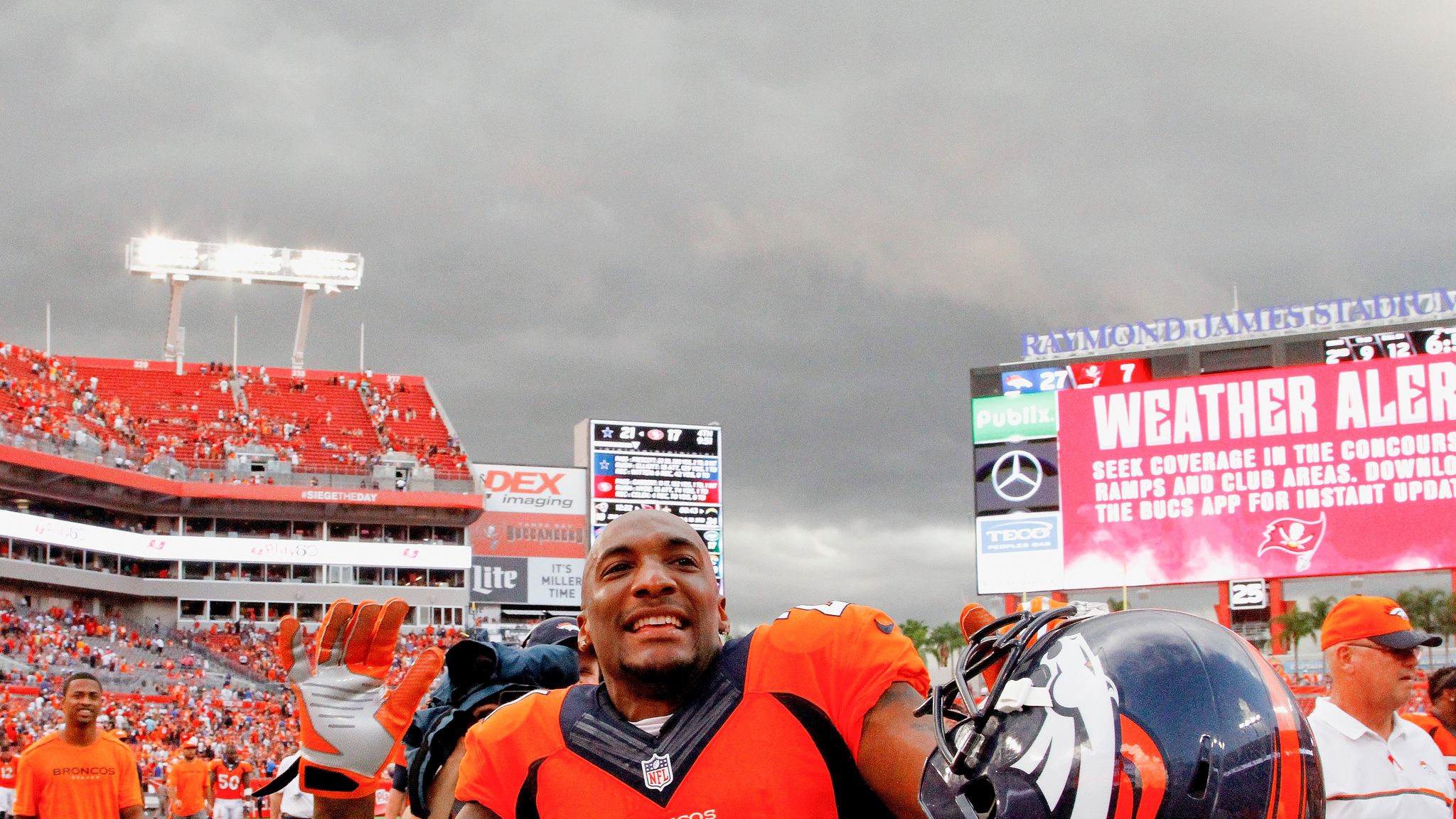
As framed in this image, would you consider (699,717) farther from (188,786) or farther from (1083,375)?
(1083,375)

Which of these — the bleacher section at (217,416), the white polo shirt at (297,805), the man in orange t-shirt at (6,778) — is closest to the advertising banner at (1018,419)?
the bleacher section at (217,416)

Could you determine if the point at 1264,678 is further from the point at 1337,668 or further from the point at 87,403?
the point at 87,403

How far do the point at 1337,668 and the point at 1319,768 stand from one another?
298 centimetres

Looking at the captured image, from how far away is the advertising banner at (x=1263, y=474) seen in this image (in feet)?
104

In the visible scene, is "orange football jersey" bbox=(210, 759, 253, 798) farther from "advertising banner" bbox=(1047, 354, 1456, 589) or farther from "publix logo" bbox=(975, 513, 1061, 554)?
"advertising banner" bbox=(1047, 354, 1456, 589)

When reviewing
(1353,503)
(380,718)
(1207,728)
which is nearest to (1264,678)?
(1207,728)

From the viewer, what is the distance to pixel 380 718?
5863 mm

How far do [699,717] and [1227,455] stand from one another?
32.5 meters

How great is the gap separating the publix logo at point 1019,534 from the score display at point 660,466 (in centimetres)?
957

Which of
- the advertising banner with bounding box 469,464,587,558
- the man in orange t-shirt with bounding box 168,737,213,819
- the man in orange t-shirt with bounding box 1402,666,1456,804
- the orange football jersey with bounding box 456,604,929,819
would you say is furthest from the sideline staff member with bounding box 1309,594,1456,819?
the advertising banner with bounding box 469,464,587,558

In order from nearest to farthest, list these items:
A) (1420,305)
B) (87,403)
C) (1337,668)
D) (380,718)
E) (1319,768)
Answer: (1319,768)
(1337,668)
(380,718)
(1420,305)
(87,403)

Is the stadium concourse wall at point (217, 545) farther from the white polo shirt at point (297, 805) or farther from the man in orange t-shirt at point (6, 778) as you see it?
the white polo shirt at point (297, 805)

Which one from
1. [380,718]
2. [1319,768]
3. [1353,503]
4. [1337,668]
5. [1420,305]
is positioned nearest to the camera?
[1319,768]

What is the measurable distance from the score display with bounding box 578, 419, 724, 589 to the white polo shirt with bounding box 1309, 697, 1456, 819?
37320mm
